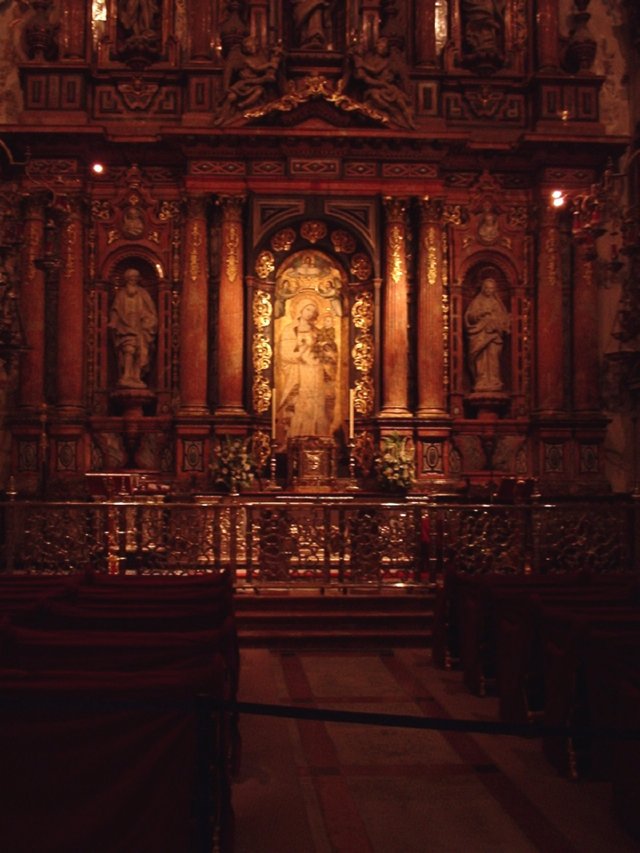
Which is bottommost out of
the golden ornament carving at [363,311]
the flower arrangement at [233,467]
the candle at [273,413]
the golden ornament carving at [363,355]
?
the flower arrangement at [233,467]

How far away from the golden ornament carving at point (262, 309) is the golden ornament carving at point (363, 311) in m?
1.44

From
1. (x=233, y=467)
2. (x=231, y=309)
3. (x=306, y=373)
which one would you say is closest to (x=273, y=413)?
(x=306, y=373)

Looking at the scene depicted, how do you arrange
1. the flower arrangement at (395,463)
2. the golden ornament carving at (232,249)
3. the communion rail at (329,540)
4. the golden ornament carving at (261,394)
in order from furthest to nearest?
the golden ornament carving at (261,394) → the golden ornament carving at (232,249) → the flower arrangement at (395,463) → the communion rail at (329,540)

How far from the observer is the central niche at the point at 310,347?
17.3m

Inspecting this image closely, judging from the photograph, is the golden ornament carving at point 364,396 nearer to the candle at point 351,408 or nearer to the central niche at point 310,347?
the candle at point 351,408

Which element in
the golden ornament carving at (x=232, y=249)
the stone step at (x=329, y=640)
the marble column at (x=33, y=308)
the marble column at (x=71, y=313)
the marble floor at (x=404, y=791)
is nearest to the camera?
the marble floor at (x=404, y=791)

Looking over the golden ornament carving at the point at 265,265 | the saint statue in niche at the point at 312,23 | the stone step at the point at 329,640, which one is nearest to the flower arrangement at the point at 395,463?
the golden ornament carving at the point at 265,265

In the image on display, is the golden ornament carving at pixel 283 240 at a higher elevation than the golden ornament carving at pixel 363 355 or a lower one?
higher

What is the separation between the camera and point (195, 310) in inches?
658

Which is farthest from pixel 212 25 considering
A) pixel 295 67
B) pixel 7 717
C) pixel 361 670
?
pixel 7 717

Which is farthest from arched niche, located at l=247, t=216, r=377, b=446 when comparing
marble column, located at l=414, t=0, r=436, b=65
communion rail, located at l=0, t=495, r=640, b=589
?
communion rail, located at l=0, t=495, r=640, b=589

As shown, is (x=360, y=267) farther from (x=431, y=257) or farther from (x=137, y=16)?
(x=137, y=16)

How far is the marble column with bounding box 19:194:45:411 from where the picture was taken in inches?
646

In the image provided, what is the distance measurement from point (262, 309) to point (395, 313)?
2258mm
